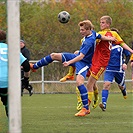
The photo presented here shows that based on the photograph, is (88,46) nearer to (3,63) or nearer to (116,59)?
(3,63)

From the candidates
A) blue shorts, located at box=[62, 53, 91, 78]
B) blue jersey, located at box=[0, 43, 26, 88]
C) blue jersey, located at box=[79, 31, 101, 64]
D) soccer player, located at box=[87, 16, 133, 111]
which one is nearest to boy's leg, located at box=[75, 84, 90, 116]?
blue shorts, located at box=[62, 53, 91, 78]

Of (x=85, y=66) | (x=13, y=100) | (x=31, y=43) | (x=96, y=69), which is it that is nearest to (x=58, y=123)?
(x=85, y=66)

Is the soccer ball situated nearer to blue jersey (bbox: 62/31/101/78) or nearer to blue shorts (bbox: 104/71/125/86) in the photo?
blue jersey (bbox: 62/31/101/78)

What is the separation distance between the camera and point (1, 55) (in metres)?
9.09

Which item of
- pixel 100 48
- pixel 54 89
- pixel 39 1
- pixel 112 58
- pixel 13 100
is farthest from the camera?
pixel 39 1

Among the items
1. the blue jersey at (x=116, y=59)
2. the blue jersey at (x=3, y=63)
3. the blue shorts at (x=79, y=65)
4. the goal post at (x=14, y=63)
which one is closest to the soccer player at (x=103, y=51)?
the blue shorts at (x=79, y=65)

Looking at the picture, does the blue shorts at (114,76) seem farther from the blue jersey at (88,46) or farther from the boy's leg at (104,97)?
the blue jersey at (88,46)

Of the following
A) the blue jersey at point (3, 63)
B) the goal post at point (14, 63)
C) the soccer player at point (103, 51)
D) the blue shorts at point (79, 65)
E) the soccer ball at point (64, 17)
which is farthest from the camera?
the soccer ball at point (64, 17)

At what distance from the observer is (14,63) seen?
268 inches

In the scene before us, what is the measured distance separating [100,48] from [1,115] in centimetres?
233

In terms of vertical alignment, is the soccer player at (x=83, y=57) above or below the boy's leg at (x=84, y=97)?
above

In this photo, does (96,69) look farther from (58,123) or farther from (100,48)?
(58,123)

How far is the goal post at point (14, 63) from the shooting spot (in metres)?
6.77

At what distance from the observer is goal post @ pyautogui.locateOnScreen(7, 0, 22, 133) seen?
6773 millimetres
